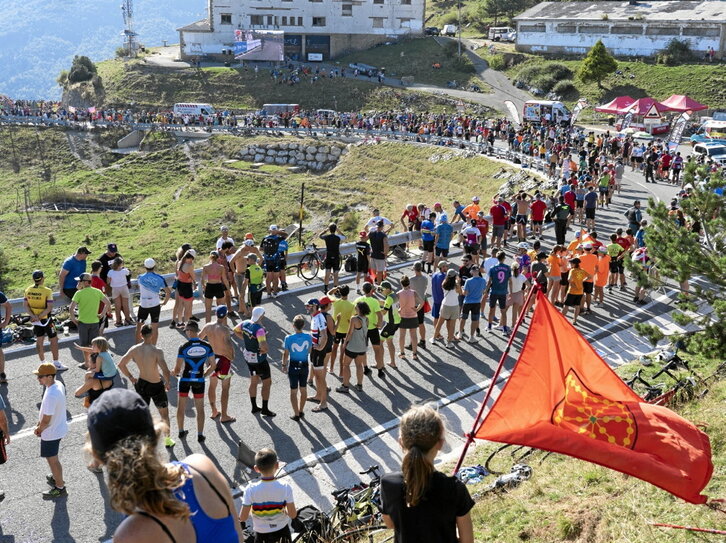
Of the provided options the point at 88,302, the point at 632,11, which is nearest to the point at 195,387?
the point at 88,302

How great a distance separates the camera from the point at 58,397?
848 cm

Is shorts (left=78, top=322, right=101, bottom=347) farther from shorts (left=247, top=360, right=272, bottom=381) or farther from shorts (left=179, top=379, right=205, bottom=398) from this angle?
shorts (left=247, top=360, right=272, bottom=381)

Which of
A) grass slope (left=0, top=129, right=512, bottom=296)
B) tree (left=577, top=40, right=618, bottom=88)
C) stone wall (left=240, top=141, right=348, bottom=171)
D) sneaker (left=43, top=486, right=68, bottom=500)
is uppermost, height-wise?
tree (left=577, top=40, right=618, bottom=88)

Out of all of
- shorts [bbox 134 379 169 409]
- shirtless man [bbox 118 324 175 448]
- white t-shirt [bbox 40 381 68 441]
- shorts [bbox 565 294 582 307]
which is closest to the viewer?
white t-shirt [bbox 40 381 68 441]

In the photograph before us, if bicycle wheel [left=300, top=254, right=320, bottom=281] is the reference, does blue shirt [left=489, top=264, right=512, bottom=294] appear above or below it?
above

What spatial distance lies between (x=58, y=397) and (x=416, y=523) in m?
5.86

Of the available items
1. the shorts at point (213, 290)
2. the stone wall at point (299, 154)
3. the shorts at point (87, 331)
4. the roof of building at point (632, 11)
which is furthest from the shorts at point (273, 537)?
the roof of building at point (632, 11)

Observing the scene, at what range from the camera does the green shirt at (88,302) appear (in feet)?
39.4

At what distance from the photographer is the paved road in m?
8.30

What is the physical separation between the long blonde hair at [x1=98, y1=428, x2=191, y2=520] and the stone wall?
161 ft

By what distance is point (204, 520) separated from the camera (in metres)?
3.23

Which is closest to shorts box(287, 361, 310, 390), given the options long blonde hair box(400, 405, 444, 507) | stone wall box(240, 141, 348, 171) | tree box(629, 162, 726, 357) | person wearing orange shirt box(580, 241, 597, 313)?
tree box(629, 162, 726, 357)

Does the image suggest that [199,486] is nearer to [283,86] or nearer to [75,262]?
[75,262]

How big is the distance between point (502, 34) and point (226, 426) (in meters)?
81.1
